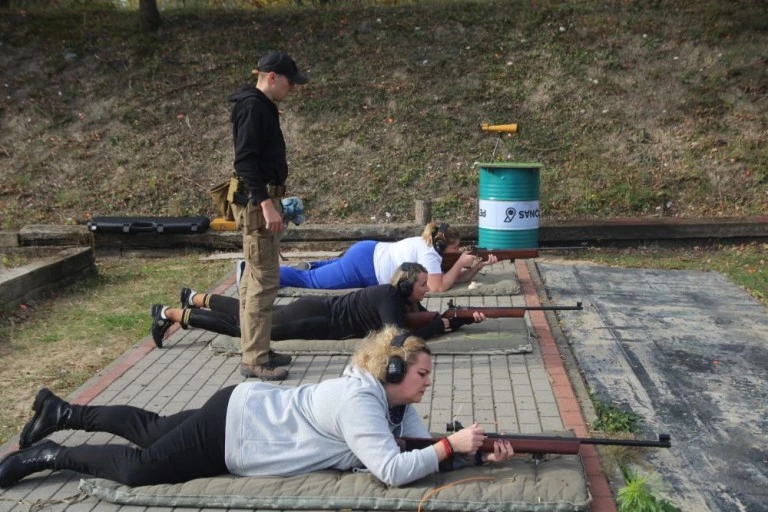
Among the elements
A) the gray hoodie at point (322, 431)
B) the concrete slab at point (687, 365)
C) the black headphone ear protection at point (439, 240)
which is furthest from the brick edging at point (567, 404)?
the black headphone ear protection at point (439, 240)

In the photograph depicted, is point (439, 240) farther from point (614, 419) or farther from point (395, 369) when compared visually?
point (395, 369)

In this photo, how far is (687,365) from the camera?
586 centimetres

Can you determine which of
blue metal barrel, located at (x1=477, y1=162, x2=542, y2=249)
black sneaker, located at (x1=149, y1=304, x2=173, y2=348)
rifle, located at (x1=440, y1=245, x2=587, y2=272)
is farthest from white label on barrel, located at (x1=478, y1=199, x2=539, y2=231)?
black sneaker, located at (x1=149, y1=304, x2=173, y2=348)

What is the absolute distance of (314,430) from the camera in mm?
3691

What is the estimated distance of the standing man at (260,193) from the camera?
5.27 meters

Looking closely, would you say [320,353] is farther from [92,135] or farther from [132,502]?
[92,135]

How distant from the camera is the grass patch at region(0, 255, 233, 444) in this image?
5.89 metres

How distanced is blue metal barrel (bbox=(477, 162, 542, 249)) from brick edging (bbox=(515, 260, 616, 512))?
136cm

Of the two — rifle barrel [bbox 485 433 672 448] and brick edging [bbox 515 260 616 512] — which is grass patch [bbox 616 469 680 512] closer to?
brick edging [bbox 515 260 616 512]

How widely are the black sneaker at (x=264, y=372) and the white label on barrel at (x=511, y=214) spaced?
4382mm

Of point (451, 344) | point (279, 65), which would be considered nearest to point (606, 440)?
point (451, 344)

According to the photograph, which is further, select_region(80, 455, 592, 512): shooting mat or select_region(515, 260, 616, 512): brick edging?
select_region(515, 260, 616, 512): brick edging

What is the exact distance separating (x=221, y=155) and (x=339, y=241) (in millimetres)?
3281

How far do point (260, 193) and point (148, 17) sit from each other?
11.7 m
